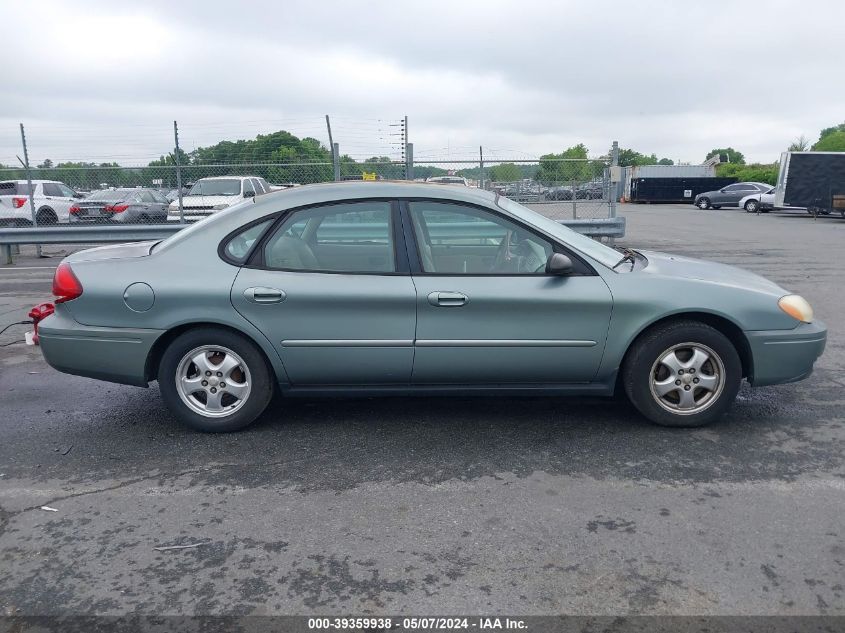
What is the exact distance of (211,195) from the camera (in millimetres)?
15781

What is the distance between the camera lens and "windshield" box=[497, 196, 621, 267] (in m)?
4.57

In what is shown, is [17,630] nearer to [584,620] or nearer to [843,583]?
[584,620]

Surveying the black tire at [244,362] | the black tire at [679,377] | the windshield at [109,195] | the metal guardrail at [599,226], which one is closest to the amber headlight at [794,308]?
the black tire at [679,377]

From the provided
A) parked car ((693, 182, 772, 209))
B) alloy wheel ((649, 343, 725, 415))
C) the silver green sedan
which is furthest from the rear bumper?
parked car ((693, 182, 772, 209))

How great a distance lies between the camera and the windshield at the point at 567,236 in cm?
457

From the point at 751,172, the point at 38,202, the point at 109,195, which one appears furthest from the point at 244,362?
the point at 751,172

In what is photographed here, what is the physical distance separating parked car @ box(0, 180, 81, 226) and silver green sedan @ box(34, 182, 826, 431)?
1455 centimetres

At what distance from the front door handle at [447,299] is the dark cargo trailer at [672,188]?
144 ft

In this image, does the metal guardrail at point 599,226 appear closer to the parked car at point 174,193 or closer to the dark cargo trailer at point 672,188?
the parked car at point 174,193

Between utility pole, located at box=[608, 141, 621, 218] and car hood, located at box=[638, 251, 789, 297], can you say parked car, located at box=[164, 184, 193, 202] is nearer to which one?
utility pole, located at box=[608, 141, 621, 218]

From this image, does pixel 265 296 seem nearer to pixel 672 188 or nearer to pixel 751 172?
pixel 672 188

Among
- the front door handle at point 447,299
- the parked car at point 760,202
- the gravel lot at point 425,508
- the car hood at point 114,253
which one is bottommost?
the parked car at point 760,202

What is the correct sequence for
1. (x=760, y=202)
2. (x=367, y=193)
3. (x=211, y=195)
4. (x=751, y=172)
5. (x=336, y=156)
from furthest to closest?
(x=751, y=172) < (x=760, y=202) < (x=211, y=195) < (x=336, y=156) < (x=367, y=193)

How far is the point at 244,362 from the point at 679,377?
260 centimetres
